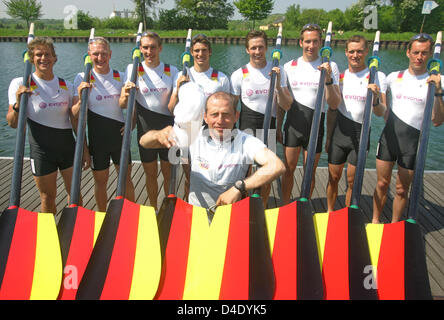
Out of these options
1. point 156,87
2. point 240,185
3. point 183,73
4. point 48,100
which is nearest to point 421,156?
point 240,185

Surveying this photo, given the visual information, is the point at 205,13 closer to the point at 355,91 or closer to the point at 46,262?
the point at 355,91

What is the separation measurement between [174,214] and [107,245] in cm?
46

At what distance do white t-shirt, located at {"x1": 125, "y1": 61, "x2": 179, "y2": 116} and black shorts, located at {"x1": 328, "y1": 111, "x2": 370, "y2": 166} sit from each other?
1630 millimetres

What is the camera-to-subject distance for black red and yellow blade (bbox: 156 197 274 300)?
1.78m

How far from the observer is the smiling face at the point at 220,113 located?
201 cm

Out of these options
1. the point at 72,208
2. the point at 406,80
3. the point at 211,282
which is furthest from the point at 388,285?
the point at 72,208

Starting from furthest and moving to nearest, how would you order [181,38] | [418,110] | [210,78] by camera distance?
[181,38] → [210,78] → [418,110]

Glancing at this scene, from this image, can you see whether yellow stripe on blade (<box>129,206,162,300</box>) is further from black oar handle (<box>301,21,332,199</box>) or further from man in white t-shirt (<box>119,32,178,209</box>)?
man in white t-shirt (<box>119,32,178,209</box>)

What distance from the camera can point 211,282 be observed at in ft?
5.90

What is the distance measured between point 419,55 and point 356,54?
19.2 inches

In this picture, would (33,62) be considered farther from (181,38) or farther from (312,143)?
(181,38)

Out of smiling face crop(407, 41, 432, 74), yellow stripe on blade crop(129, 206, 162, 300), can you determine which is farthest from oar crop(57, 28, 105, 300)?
smiling face crop(407, 41, 432, 74)

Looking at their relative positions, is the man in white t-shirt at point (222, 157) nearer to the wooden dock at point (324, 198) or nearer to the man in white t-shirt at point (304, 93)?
the man in white t-shirt at point (304, 93)

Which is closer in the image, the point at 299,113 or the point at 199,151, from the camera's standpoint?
the point at 199,151
